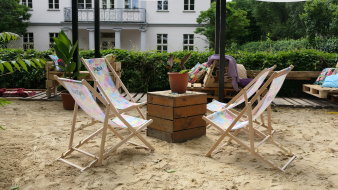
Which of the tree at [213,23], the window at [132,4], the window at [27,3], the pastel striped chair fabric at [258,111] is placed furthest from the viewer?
the window at [132,4]

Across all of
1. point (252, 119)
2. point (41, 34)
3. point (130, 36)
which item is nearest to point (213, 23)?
A: point (130, 36)

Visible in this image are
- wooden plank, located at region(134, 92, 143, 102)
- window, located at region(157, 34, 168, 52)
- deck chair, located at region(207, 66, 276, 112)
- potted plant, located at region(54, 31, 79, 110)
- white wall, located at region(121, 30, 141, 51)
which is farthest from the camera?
white wall, located at region(121, 30, 141, 51)

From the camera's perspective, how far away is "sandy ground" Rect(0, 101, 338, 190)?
3043mm

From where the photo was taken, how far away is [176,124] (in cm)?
427

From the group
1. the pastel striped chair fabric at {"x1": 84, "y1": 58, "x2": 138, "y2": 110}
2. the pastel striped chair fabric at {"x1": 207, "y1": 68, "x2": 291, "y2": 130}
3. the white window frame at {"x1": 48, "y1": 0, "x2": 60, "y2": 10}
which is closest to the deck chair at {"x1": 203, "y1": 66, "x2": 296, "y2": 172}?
the pastel striped chair fabric at {"x1": 207, "y1": 68, "x2": 291, "y2": 130}

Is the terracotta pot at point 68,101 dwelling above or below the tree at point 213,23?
below

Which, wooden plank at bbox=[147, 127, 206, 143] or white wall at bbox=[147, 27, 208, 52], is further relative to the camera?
white wall at bbox=[147, 27, 208, 52]

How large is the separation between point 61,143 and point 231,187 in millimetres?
2223

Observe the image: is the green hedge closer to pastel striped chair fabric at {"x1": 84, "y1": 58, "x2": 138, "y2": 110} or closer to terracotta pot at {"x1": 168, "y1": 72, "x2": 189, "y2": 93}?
pastel striped chair fabric at {"x1": 84, "y1": 58, "x2": 138, "y2": 110}

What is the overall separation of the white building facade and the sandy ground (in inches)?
848

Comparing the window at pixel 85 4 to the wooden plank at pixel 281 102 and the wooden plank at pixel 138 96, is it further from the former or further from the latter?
the wooden plank at pixel 281 102

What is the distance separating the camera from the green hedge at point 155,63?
27.4 ft

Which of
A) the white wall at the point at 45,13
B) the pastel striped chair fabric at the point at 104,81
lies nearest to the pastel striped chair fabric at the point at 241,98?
the pastel striped chair fabric at the point at 104,81

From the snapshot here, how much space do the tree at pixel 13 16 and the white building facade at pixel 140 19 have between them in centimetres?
92
